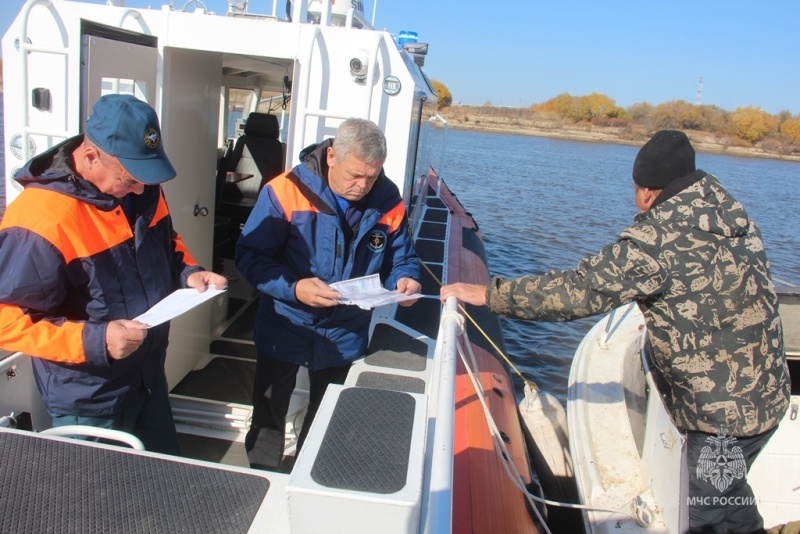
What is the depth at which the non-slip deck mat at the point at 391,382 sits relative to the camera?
7.92 ft

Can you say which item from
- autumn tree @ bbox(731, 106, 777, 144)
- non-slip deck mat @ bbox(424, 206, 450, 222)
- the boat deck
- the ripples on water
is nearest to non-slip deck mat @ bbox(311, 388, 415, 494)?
the boat deck

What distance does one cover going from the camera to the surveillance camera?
2.89 metres

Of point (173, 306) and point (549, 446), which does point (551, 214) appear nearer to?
Answer: point (549, 446)

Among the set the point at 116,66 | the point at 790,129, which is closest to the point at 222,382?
the point at 116,66

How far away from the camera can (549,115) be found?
A: 6531 centimetres

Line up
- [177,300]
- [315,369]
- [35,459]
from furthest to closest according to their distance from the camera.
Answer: [315,369], [177,300], [35,459]

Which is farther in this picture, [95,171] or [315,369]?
[315,369]

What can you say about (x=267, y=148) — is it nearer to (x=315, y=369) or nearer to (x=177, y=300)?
(x=315, y=369)

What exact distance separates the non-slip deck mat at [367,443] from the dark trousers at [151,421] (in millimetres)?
984

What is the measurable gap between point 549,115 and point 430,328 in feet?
218

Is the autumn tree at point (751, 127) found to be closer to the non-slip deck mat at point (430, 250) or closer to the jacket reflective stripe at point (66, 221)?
the non-slip deck mat at point (430, 250)

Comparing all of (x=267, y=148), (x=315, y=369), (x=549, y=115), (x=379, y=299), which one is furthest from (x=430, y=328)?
(x=549, y=115)

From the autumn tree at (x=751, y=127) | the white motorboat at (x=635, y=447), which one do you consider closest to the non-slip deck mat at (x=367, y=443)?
the white motorboat at (x=635, y=447)

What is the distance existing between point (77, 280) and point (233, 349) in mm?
2364
